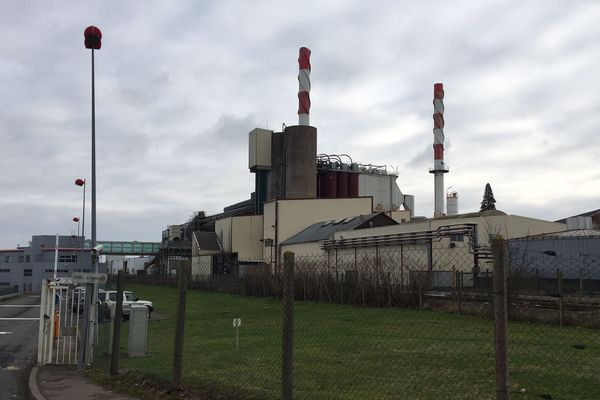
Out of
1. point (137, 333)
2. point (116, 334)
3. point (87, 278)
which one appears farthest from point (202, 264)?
point (116, 334)

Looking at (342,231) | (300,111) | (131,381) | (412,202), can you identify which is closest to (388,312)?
(131,381)

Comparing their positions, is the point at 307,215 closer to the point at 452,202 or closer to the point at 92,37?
the point at 452,202

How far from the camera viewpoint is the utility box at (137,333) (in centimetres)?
1348

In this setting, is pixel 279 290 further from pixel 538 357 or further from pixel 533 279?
pixel 538 357

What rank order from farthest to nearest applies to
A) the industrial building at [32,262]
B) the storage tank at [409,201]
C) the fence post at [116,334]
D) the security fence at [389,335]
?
the industrial building at [32,262] < the storage tank at [409,201] < the fence post at [116,334] < the security fence at [389,335]

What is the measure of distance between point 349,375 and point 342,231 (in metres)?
38.6

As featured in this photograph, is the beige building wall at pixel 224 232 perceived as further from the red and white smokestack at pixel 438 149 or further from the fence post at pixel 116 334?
the fence post at pixel 116 334

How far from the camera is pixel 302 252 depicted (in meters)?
53.1

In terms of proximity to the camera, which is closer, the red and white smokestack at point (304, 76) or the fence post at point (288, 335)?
the fence post at point (288, 335)

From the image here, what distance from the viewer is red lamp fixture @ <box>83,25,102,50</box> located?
39.9 feet

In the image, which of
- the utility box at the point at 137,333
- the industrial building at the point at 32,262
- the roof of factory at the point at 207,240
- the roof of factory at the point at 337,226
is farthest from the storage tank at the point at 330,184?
the utility box at the point at 137,333

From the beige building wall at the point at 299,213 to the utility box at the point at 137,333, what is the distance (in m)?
45.5

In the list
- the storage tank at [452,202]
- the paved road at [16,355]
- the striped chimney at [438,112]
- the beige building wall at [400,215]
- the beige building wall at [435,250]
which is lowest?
the paved road at [16,355]

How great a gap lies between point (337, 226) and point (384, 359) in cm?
4013
